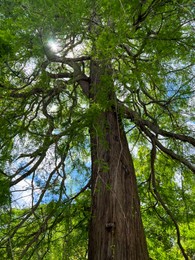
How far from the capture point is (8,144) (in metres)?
3.27

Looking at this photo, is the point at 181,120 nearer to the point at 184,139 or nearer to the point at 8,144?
the point at 184,139

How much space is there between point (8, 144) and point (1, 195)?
32.4 inches

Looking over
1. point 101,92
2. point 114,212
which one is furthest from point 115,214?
point 101,92

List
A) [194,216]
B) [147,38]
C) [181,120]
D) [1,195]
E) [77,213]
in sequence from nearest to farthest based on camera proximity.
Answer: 1. [1,195]
2. [147,38]
3. [77,213]
4. [194,216]
5. [181,120]

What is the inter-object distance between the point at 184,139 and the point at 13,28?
2.16 metres

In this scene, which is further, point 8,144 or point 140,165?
point 140,165

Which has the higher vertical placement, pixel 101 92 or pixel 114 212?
pixel 101 92

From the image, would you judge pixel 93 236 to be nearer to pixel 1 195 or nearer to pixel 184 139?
pixel 1 195

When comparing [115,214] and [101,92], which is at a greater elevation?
[101,92]

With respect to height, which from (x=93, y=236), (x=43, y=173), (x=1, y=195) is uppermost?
(x=43, y=173)

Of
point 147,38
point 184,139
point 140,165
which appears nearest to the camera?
point 147,38

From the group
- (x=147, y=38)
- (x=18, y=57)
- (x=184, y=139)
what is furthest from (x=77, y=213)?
(x=147, y=38)

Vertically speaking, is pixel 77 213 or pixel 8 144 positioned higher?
pixel 8 144

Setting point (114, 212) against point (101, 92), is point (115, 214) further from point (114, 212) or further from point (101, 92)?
point (101, 92)
